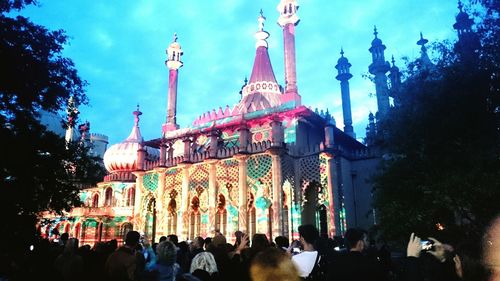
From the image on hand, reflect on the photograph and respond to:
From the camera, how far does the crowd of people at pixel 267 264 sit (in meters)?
3.71

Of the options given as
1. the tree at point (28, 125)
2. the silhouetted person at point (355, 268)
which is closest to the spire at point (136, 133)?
the tree at point (28, 125)

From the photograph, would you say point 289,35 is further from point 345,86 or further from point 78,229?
point 78,229

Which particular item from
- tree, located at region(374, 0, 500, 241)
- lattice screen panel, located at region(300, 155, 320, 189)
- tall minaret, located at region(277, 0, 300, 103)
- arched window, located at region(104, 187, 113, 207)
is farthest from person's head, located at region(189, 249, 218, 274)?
Result: arched window, located at region(104, 187, 113, 207)

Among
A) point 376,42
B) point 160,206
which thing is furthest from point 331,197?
point 376,42

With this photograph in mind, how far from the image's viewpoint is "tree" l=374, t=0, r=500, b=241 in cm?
978

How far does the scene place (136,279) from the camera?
492 centimetres

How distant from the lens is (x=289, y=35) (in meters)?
25.8

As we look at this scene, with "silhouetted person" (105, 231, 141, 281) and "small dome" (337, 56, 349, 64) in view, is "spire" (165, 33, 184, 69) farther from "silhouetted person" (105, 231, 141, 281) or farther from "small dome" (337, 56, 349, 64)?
"silhouetted person" (105, 231, 141, 281)

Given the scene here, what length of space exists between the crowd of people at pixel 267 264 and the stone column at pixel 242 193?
1415 centimetres

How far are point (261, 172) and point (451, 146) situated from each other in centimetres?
1159

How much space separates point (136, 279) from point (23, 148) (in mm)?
6045

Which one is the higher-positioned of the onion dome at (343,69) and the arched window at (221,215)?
the onion dome at (343,69)

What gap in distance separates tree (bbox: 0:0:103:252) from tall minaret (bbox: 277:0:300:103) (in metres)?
15.4

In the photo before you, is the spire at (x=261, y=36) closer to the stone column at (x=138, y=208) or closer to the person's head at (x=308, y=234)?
the stone column at (x=138, y=208)
